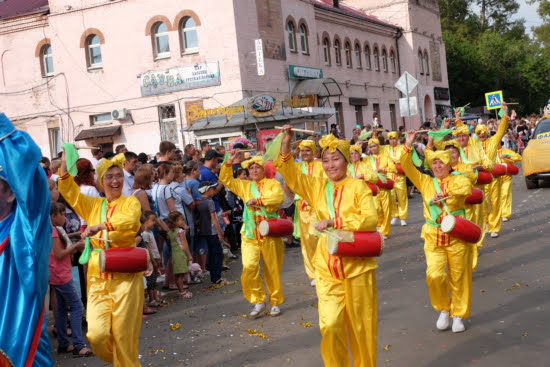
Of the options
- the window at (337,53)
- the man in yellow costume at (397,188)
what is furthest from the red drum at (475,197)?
the window at (337,53)

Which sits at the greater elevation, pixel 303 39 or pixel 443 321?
pixel 303 39

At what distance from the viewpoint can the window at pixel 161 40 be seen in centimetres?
2731

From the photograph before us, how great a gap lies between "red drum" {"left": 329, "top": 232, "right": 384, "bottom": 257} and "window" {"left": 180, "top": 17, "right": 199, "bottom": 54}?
74.1ft

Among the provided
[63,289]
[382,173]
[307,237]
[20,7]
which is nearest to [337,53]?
[20,7]

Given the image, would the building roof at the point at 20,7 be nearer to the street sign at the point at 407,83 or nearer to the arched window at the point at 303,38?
the arched window at the point at 303,38

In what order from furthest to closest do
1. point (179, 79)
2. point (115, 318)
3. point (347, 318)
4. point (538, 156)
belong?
point (179, 79) → point (538, 156) → point (115, 318) → point (347, 318)

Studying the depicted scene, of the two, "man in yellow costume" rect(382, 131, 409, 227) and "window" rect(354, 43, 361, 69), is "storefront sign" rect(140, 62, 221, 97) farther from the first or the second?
"window" rect(354, 43, 361, 69)

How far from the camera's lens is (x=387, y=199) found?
14.3m

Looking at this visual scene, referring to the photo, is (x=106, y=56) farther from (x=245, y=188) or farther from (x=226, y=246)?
(x=245, y=188)

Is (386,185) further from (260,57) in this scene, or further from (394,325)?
(260,57)

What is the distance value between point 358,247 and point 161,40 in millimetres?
23571

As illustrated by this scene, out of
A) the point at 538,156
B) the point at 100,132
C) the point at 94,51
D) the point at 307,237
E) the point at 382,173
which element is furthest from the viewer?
the point at 94,51

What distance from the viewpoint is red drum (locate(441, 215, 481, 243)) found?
7006mm

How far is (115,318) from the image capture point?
5.79 m
